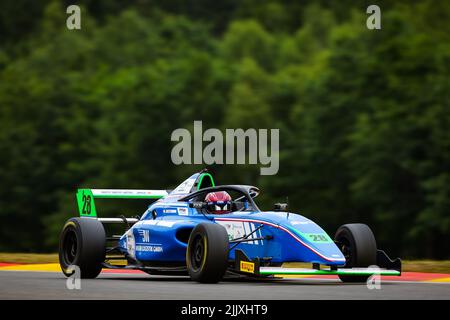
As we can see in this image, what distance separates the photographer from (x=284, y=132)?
62.6m

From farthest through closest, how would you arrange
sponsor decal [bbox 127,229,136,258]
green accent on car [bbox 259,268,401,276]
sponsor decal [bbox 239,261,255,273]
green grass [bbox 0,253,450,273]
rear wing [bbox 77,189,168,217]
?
green grass [bbox 0,253,450,273] → rear wing [bbox 77,189,168,217] → sponsor decal [bbox 127,229,136,258] → sponsor decal [bbox 239,261,255,273] → green accent on car [bbox 259,268,401,276]

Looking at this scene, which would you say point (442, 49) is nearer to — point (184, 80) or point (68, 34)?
point (184, 80)

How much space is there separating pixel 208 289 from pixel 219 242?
0.98 metres

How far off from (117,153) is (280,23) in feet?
270

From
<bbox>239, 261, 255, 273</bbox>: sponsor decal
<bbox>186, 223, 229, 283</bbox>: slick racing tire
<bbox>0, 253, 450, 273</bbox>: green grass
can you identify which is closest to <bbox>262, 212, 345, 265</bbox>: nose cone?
<bbox>239, 261, 255, 273</bbox>: sponsor decal

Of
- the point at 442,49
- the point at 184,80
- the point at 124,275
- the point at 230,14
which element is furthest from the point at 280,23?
the point at 124,275

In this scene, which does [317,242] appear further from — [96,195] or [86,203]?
[86,203]

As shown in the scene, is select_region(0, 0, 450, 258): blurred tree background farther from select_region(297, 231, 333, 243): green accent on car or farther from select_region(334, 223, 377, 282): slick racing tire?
select_region(297, 231, 333, 243): green accent on car

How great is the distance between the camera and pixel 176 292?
541 inches

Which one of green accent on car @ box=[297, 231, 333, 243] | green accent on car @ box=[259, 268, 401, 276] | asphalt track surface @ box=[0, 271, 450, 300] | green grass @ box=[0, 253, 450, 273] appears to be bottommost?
green grass @ box=[0, 253, 450, 273]

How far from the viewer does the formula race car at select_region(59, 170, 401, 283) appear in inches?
592

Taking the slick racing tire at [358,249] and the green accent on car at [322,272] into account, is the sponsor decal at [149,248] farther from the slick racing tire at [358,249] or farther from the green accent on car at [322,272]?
the slick racing tire at [358,249]

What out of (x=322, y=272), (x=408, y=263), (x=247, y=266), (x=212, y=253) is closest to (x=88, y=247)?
(x=212, y=253)

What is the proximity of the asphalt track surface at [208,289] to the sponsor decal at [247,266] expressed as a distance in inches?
9.0
